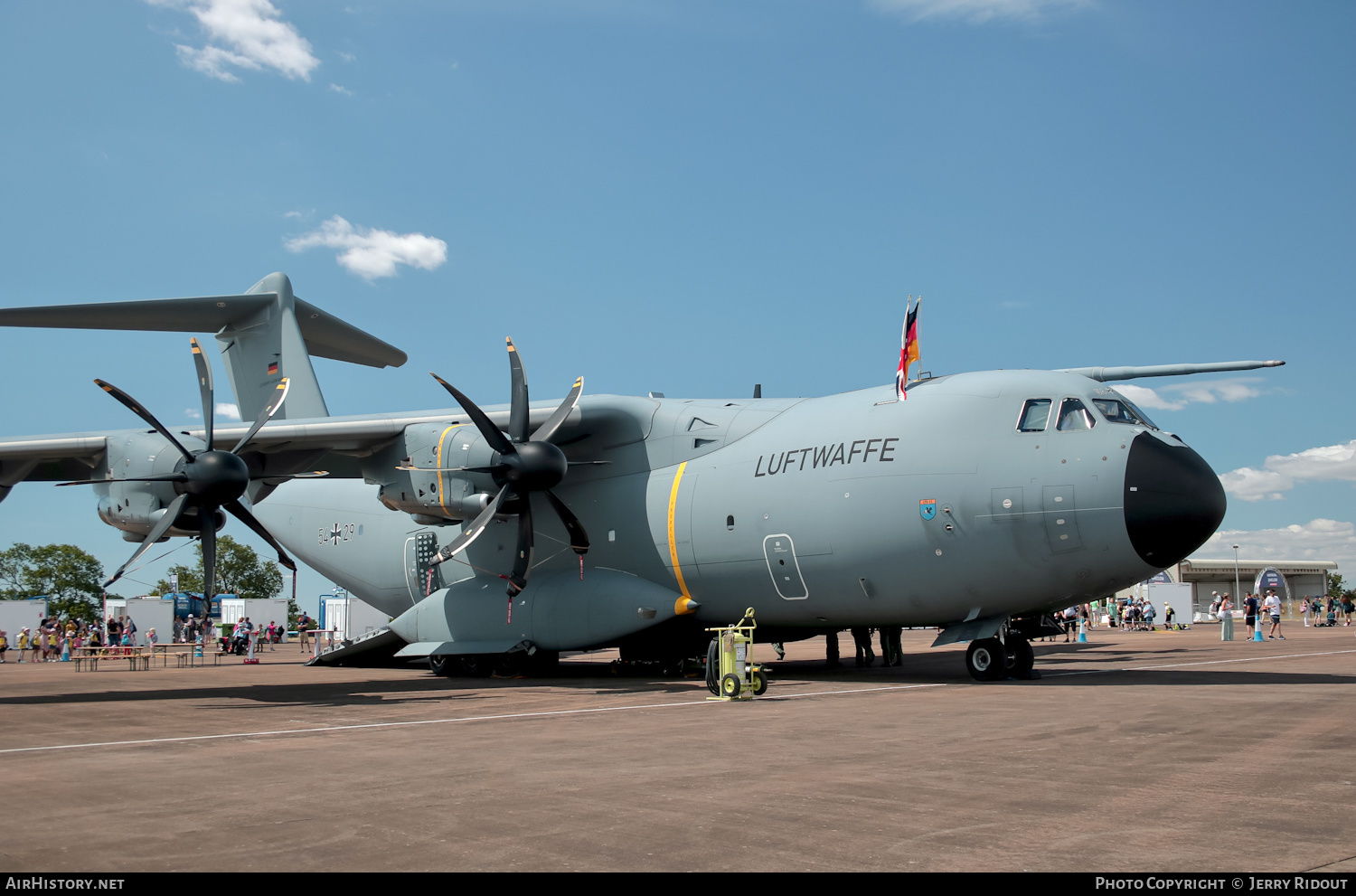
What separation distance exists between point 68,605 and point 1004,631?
107 meters

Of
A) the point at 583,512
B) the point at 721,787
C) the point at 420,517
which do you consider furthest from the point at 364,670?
the point at 721,787

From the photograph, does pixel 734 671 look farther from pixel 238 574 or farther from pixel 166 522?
pixel 238 574

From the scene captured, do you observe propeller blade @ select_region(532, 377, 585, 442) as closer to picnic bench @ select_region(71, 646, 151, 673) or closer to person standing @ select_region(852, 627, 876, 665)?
person standing @ select_region(852, 627, 876, 665)

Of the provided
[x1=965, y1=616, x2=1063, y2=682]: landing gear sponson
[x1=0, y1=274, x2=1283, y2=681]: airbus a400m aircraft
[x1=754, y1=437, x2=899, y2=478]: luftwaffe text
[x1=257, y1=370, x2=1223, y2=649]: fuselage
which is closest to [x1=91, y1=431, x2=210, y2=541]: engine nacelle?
[x1=0, y1=274, x2=1283, y2=681]: airbus a400m aircraft

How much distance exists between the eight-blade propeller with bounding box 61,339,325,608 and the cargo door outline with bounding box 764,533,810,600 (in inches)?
294

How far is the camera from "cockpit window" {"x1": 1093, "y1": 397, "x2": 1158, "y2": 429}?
552 inches

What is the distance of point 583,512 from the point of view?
747 inches

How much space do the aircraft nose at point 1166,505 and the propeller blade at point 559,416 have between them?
819 centimetres

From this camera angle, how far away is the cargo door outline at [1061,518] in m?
13.5

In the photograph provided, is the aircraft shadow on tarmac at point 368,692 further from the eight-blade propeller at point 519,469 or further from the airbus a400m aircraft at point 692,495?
the eight-blade propeller at point 519,469

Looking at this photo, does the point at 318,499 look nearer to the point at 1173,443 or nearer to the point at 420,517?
the point at 420,517

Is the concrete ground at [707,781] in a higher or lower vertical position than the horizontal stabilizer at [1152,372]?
lower

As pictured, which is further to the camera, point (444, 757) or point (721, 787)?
point (444, 757)

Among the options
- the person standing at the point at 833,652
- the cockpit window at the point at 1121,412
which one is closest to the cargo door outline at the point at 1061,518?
the cockpit window at the point at 1121,412
